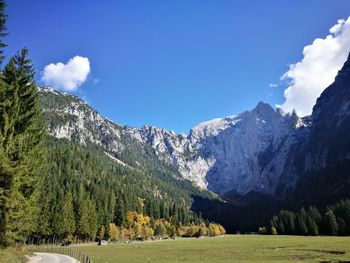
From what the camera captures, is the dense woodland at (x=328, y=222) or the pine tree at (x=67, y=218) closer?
the pine tree at (x=67, y=218)

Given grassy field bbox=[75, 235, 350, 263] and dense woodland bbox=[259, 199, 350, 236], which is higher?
dense woodland bbox=[259, 199, 350, 236]

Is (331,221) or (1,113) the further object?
(331,221)

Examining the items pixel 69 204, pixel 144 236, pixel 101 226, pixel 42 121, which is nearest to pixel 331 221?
pixel 144 236

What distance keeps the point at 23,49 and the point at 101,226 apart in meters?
121

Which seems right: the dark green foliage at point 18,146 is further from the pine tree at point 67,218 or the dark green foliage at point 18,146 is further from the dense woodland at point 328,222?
the dense woodland at point 328,222

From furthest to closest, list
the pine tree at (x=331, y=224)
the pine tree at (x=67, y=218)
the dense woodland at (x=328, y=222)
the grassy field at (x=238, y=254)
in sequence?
the dense woodland at (x=328, y=222), the pine tree at (x=331, y=224), the pine tree at (x=67, y=218), the grassy field at (x=238, y=254)

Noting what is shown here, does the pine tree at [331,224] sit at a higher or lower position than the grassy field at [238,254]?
higher

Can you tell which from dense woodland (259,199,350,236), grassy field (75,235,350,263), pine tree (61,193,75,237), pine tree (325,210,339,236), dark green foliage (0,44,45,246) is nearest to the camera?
dark green foliage (0,44,45,246)

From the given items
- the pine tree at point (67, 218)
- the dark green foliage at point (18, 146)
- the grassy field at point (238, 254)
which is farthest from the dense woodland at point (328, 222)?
the dark green foliage at point (18, 146)

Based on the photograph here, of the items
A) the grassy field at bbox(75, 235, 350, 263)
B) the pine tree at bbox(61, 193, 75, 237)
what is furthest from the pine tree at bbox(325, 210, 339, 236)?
the pine tree at bbox(61, 193, 75, 237)

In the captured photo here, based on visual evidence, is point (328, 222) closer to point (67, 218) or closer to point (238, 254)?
point (238, 254)

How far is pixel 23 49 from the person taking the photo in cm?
4519

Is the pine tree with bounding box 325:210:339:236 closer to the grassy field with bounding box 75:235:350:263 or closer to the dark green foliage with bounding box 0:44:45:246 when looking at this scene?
the grassy field with bounding box 75:235:350:263

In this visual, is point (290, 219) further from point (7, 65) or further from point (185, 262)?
point (7, 65)
